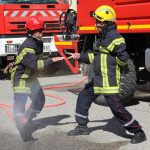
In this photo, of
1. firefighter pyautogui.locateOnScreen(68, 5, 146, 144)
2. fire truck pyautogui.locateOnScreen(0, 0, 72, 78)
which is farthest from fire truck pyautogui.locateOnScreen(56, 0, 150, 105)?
fire truck pyautogui.locateOnScreen(0, 0, 72, 78)

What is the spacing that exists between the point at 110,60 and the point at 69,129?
1352mm

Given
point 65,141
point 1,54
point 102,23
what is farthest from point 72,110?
point 1,54

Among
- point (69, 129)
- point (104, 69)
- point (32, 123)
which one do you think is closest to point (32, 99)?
point (32, 123)

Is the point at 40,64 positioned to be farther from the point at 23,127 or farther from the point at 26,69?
the point at 23,127

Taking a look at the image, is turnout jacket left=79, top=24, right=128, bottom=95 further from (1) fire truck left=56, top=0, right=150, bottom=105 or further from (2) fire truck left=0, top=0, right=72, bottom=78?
(2) fire truck left=0, top=0, right=72, bottom=78

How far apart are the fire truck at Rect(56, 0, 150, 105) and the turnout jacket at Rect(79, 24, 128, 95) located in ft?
5.82

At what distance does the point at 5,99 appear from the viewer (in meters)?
8.81

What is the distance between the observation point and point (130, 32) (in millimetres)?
7621

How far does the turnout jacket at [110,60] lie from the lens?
5562mm

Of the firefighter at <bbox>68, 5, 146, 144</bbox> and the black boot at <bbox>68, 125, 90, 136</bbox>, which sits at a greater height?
the firefighter at <bbox>68, 5, 146, 144</bbox>

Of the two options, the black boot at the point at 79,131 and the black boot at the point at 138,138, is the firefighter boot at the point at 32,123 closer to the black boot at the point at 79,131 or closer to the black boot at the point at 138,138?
the black boot at the point at 79,131

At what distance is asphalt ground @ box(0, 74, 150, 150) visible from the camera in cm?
570

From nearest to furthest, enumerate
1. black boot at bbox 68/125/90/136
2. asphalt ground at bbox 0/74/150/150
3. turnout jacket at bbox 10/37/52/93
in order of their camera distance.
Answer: asphalt ground at bbox 0/74/150/150, turnout jacket at bbox 10/37/52/93, black boot at bbox 68/125/90/136

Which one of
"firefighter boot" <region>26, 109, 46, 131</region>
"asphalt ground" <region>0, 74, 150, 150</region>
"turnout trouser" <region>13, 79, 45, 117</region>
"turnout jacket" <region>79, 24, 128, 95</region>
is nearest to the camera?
"turnout jacket" <region>79, 24, 128, 95</region>
